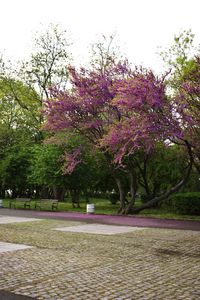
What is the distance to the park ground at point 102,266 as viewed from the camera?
275 inches

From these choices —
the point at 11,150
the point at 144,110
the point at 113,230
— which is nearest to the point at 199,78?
the point at 144,110

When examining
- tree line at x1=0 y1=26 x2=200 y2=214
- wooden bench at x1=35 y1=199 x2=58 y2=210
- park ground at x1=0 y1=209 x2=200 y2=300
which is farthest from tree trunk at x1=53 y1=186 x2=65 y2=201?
park ground at x1=0 y1=209 x2=200 y2=300

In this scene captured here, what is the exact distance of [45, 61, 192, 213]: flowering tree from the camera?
17562mm

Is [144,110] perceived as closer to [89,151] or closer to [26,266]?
[89,151]

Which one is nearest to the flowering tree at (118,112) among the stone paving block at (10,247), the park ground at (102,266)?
the park ground at (102,266)

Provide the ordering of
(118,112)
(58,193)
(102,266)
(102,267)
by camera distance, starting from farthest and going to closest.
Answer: (58,193) → (118,112) → (102,266) → (102,267)

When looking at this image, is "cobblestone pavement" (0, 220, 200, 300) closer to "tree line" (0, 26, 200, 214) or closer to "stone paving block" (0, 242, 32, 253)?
"stone paving block" (0, 242, 32, 253)

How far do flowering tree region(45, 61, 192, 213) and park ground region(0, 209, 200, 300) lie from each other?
521 centimetres

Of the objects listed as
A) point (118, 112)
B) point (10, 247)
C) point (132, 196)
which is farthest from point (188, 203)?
point (10, 247)

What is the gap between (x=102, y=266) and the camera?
9164mm

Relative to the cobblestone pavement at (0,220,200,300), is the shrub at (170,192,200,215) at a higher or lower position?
higher

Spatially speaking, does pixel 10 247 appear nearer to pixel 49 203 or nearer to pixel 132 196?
pixel 132 196

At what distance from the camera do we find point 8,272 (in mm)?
8383

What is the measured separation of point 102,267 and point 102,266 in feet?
0.39
